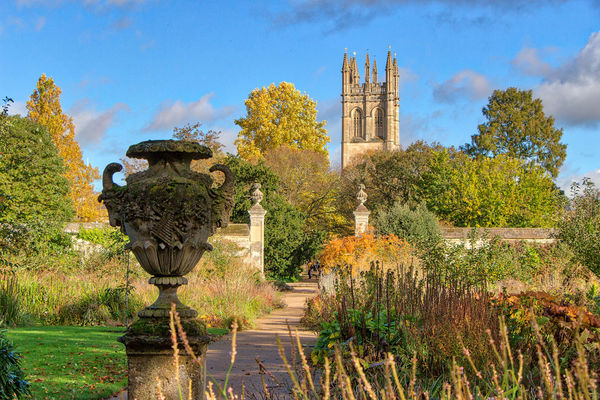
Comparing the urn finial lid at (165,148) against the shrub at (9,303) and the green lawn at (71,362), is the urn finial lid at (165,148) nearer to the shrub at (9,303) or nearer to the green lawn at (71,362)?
the green lawn at (71,362)

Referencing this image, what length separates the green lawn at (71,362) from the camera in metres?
5.34

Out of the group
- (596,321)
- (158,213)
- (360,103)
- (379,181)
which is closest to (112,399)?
(158,213)

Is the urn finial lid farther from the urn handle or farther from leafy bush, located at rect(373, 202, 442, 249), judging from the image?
leafy bush, located at rect(373, 202, 442, 249)

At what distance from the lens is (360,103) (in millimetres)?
67812

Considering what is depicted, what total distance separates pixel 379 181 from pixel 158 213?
25.6m

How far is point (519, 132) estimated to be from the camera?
35906 millimetres

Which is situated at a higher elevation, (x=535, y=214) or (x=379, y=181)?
(x=379, y=181)

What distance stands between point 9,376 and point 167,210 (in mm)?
1618

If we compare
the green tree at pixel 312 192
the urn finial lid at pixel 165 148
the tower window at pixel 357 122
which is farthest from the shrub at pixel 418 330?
the tower window at pixel 357 122

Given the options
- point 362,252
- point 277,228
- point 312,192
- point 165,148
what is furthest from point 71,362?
point 312,192

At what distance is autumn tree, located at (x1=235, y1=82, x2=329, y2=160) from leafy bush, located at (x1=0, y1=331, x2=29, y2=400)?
31932 mm

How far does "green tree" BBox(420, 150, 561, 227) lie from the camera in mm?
24391

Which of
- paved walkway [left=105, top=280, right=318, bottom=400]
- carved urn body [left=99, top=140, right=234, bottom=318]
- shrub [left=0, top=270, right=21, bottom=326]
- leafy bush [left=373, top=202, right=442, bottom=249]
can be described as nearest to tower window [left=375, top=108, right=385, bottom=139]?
leafy bush [left=373, top=202, right=442, bottom=249]

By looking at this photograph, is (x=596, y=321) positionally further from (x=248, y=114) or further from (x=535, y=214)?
(x=248, y=114)
